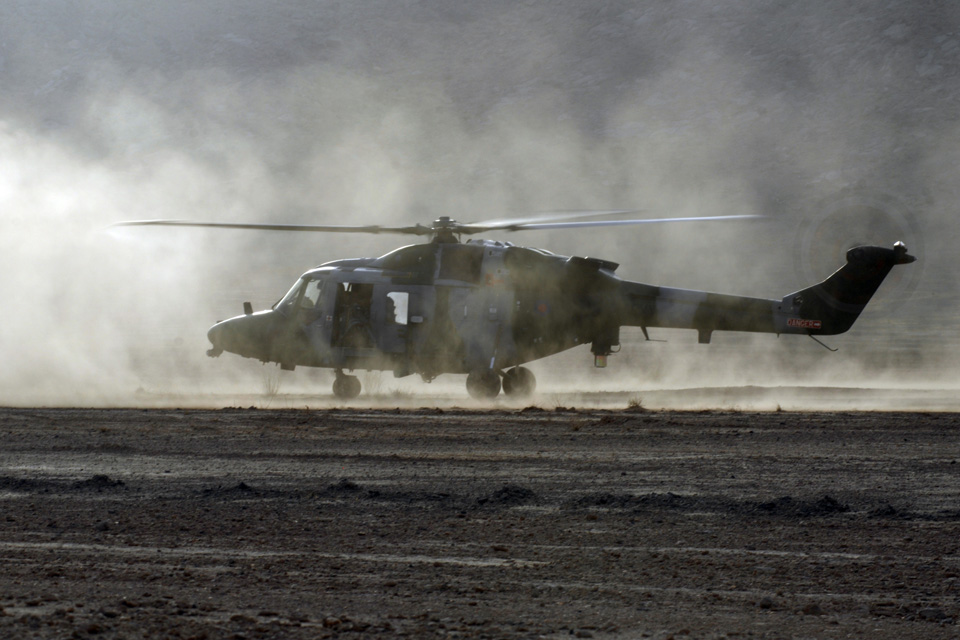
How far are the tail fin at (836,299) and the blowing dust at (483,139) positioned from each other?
2251 centimetres

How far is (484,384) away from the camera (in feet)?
60.4

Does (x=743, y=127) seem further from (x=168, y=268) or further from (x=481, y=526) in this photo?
(x=481, y=526)

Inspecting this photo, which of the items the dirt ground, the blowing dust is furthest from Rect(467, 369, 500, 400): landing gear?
the blowing dust

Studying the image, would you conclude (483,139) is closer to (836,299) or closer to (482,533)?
(836,299)

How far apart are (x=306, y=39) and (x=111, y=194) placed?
32.9 meters

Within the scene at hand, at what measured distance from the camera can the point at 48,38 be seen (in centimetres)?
10381

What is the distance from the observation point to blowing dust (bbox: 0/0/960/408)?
56.6 meters

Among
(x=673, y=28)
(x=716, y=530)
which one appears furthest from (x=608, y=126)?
(x=716, y=530)

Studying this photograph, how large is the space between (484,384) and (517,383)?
2.06ft

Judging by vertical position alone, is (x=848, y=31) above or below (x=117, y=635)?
above

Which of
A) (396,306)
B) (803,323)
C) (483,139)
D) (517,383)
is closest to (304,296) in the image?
(396,306)

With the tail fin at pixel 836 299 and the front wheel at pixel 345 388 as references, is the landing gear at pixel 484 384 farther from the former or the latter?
the tail fin at pixel 836 299

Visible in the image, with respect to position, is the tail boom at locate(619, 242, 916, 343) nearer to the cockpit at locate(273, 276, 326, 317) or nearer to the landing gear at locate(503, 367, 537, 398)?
the landing gear at locate(503, 367, 537, 398)

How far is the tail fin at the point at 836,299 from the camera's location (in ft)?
54.6
